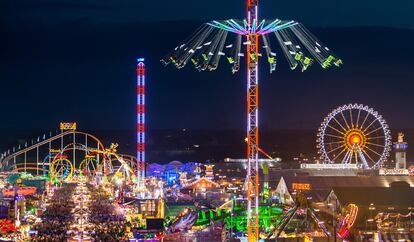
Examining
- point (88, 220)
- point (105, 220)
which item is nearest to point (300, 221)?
point (105, 220)

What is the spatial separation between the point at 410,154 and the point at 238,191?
6305 centimetres

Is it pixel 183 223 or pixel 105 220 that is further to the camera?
pixel 105 220

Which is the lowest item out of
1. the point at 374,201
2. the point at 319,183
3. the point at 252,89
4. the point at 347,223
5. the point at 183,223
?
the point at 183,223

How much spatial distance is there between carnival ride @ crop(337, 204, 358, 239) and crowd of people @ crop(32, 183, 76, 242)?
39.4ft

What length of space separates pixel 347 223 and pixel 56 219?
637 inches

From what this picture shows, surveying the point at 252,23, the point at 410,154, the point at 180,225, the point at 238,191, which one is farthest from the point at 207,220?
the point at 410,154

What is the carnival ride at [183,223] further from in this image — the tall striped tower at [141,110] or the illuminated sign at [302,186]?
the tall striped tower at [141,110]

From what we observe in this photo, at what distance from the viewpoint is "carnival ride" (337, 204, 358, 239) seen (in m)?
33.4

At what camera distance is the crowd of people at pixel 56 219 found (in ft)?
115

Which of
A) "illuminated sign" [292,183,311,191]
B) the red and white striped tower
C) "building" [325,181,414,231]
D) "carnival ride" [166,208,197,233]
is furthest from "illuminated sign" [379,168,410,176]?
the red and white striped tower

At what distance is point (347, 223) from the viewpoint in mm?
34500

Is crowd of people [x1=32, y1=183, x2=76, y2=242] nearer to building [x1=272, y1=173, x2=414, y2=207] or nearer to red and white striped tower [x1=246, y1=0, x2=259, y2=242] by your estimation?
red and white striped tower [x1=246, y1=0, x2=259, y2=242]

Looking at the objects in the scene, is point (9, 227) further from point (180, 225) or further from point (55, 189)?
point (55, 189)

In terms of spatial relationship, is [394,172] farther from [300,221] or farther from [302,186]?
[300,221]
